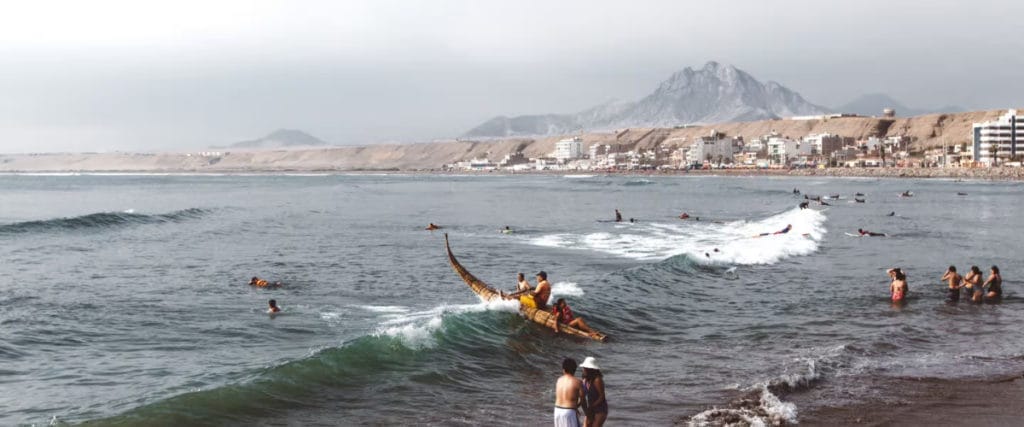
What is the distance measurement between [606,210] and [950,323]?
44.1 m

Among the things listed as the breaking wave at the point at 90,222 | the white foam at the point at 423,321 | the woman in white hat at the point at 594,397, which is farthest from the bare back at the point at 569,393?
the breaking wave at the point at 90,222

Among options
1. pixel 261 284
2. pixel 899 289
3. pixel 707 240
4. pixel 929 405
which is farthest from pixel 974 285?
pixel 261 284

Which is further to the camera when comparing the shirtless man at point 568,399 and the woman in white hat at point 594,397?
the woman in white hat at point 594,397

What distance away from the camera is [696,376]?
13.6 m

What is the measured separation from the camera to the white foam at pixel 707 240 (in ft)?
104

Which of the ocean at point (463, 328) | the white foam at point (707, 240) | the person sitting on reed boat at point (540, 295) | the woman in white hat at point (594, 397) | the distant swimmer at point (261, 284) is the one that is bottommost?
the white foam at point (707, 240)

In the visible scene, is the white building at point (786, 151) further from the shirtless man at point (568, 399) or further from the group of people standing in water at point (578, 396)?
the shirtless man at point (568, 399)

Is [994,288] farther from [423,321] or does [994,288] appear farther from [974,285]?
[423,321]

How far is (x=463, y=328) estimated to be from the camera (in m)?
17.3

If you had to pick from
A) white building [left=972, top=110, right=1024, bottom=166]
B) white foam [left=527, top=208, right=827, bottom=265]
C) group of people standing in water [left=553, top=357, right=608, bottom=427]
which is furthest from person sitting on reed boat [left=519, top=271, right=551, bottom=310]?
white building [left=972, top=110, right=1024, bottom=166]

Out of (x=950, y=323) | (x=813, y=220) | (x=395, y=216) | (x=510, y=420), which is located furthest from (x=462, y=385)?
(x=395, y=216)

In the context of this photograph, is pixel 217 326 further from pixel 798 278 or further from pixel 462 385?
pixel 798 278

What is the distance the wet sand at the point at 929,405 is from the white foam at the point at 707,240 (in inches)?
656

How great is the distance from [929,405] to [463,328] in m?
8.96
